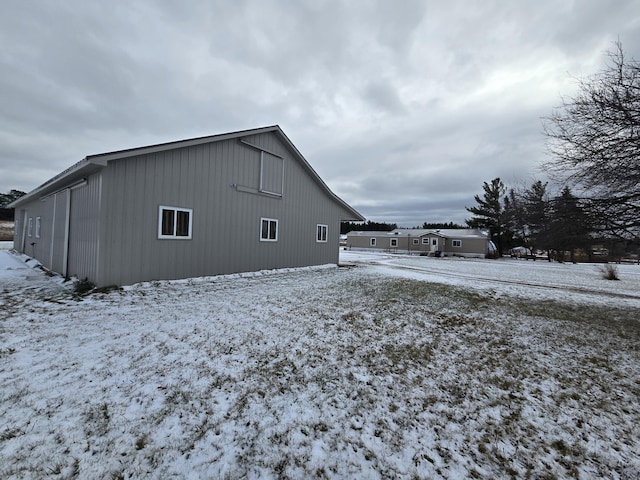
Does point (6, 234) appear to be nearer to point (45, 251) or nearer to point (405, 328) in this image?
point (45, 251)

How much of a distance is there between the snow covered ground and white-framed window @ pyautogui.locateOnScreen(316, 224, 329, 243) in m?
9.16

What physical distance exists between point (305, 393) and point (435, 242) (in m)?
38.9

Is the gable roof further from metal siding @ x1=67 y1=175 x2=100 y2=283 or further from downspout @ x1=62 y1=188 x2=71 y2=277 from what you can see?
downspout @ x1=62 y1=188 x2=71 y2=277

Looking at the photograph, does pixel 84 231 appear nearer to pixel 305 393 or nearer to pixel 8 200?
pixel 305 393

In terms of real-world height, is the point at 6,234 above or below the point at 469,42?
below

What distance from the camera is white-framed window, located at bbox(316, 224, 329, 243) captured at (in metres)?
15.1

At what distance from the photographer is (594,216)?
639 centimetres

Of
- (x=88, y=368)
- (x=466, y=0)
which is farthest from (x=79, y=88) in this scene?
(x=466, y=0)

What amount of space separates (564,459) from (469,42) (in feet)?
42.7

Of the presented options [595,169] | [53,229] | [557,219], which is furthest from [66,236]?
[595,169]

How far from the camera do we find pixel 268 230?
12.3 meters

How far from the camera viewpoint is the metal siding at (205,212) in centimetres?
801

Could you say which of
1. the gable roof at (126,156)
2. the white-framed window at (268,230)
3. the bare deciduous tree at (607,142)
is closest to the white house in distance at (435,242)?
the white-framed window at (268,230)

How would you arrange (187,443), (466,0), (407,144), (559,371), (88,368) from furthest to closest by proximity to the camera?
(407,144) < (466,0) < (559,371) < (88,368) < (187,443)
